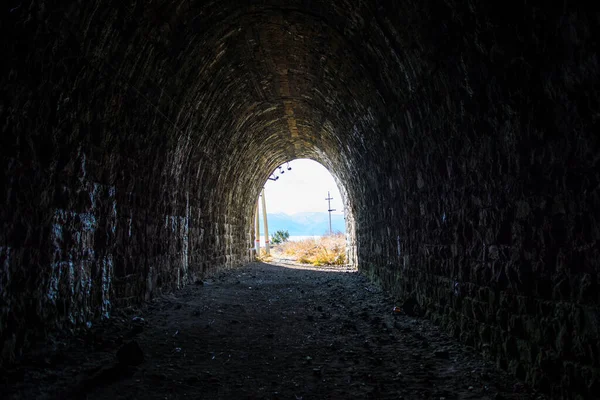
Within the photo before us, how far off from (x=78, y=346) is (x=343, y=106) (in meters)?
6.36

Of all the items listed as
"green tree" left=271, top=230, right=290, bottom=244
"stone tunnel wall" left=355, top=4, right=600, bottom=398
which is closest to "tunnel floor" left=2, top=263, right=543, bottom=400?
"stone tunnel wall" left=355, top=4, right=600, bottom=398

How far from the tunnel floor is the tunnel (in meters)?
0.26

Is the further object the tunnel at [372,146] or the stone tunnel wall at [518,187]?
the tunnel at [372,146]

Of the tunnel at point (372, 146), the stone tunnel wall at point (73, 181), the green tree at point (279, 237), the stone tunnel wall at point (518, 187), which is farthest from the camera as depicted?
the green tree at point (279, 237)

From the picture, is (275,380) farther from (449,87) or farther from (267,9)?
(267,9)

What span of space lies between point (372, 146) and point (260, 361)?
5.12m

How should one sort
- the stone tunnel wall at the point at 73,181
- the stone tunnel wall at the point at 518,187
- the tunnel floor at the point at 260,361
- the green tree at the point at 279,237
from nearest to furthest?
the stone tunnel wall at the point at 518,187, the tunnel floor at the point at 260,361, the stone tunnel wall at the point at 73,181, the green tree at the point at 279,237

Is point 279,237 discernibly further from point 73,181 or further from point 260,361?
point 260,361

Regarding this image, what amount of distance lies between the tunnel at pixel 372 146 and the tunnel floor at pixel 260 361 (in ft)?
0.85

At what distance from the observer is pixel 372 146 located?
821cm

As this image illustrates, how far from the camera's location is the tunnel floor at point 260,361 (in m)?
3.24

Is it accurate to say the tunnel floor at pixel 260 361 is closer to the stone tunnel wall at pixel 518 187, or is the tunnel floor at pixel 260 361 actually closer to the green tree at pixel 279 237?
the stone tunnel wall at pixel 518 187

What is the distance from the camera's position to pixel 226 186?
1354 cm

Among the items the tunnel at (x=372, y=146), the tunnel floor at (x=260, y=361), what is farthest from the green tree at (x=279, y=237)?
the tunnel floor at (x=260, y=361)
